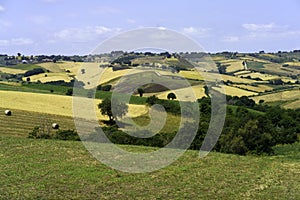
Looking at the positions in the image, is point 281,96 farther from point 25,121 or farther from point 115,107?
point 25,121

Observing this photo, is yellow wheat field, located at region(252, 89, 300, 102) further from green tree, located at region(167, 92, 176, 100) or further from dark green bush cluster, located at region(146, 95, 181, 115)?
dark green bush cluster, located at region(146, 95, 181, 115)

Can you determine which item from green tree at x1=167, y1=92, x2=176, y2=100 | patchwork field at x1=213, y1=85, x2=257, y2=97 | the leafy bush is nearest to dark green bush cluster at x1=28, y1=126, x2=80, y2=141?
green tree at x1=167, y1=92, x2=176, y2=100

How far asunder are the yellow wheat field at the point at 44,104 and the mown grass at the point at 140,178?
39.8 m

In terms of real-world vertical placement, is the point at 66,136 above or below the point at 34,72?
below

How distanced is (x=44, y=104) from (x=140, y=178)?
61.7m

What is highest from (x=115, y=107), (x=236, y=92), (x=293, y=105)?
(x=115, y=107)

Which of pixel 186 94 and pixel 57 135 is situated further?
pixel 186 94

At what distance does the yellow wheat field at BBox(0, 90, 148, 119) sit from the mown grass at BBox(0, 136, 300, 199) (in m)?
39.8

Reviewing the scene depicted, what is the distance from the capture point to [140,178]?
2797cm

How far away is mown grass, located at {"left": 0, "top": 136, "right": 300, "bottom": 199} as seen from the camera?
23.7 meters

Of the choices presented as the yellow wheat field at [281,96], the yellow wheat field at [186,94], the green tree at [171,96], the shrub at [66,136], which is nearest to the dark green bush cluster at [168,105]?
the yellow wheat field at [186,94]

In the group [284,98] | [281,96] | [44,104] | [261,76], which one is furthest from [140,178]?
[261,76]

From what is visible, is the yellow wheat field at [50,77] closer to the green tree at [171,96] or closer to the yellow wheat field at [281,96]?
the green tree at [171,96]

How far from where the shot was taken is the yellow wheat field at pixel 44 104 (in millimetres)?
78750
